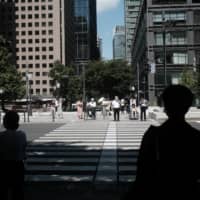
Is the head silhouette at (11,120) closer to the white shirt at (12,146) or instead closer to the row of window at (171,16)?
the white shirt at (12,146)

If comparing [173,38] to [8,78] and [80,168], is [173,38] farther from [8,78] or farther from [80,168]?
[80,168]

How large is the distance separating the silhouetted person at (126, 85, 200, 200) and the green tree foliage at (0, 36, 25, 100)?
223 feet

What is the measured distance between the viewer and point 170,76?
306ft

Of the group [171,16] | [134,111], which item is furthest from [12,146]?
[171,16]

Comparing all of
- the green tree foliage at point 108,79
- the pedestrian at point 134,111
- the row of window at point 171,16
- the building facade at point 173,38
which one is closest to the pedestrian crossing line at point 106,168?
the pedestrian at point 134,111

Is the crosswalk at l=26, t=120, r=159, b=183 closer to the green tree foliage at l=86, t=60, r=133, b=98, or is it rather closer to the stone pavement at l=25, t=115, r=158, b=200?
the stone pavement at l=25, t=115, r=158, b=200

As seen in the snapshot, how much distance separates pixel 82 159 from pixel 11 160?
7.17 m

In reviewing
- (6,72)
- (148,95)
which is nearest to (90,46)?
(148,95)

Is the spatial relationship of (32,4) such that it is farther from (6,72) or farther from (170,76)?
(6,72)

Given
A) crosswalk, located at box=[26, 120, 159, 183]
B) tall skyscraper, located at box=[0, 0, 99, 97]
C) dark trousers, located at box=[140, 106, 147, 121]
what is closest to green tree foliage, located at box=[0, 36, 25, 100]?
dark trousers, located at box=[140, 106, 147, 121]

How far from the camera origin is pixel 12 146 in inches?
234

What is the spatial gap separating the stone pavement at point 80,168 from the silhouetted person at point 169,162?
475 centimetres

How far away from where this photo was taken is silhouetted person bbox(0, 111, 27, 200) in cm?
569

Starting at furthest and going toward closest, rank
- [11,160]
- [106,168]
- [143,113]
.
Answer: [143,113] → [106,168] → [11,160]
